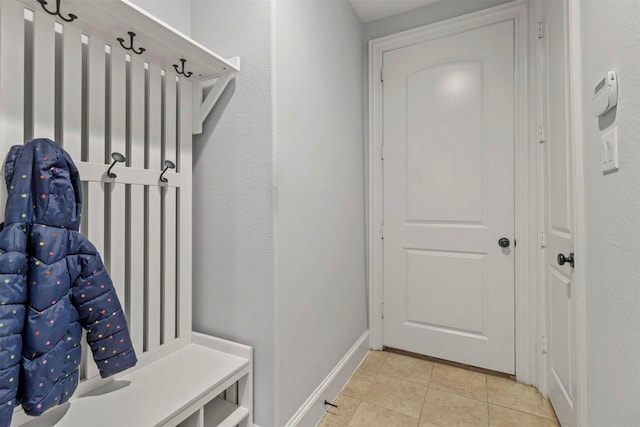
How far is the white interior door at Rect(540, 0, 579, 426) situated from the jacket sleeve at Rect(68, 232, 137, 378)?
1783 mm

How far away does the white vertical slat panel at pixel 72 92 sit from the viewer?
973 mm

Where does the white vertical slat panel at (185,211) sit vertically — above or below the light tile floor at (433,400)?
above

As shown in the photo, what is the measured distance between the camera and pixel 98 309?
94cm

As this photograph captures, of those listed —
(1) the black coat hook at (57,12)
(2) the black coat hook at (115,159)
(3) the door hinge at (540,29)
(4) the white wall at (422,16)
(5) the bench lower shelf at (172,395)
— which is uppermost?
(4) the white wall at (422,16)

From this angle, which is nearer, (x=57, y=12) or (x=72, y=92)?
(x=57, y=12)

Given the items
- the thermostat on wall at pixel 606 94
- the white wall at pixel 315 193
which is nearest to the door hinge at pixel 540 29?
the thermostat on wall at pixel 606 94

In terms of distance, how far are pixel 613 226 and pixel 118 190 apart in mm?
1697

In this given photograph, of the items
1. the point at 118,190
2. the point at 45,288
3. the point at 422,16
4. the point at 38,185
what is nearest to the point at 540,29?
the point at 422,16

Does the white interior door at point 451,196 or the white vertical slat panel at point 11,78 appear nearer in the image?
the white vertical slat panel at point 11,78

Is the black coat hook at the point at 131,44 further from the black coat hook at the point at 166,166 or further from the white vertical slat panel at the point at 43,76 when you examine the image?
the black coat hook at the point at 166,166

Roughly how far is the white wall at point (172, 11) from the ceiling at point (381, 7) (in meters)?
1.20

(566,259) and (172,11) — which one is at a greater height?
(172,11)

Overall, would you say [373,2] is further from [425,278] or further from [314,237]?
[425,278]

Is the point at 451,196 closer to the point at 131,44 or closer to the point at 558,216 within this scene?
the point at 558,216
